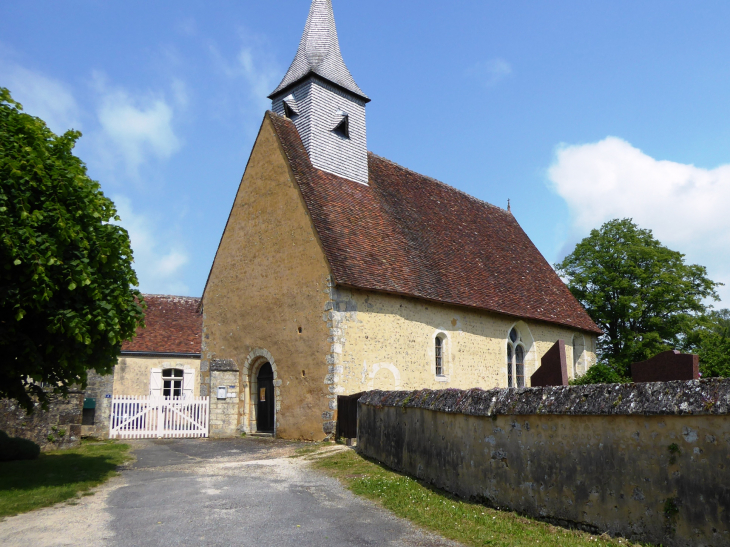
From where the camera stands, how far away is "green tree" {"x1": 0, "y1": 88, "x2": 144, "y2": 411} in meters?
8.07

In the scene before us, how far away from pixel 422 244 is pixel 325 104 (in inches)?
216

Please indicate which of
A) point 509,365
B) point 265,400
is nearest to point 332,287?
point 265,400

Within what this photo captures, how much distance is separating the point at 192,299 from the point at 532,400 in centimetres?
2423

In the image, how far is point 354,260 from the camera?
51.7 ft

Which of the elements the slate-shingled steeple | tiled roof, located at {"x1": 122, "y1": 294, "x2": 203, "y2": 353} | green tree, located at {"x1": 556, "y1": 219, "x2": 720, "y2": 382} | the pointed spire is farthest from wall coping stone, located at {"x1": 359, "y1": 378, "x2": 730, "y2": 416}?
green tree, located at {"x1": 556, "y1": 219, "x2": 720, "y2": 382}

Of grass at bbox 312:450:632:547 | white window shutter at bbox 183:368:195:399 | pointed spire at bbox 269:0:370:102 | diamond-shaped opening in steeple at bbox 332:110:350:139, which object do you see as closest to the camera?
grass at bbox 312:450:632:547

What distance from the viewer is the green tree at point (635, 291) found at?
2731 centimetres

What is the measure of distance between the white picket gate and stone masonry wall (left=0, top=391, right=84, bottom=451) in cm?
332

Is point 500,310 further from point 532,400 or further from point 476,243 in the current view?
point 532,400

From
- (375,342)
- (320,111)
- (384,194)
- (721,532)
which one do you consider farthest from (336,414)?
(721,532)

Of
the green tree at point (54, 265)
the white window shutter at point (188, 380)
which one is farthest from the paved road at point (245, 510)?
the white window shutter at point (188, 380)

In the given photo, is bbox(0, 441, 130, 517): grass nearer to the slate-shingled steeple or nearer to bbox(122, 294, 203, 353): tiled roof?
the slate-shingled steeple

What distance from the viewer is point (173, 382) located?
2456cm

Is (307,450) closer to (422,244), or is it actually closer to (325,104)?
(422,244)
